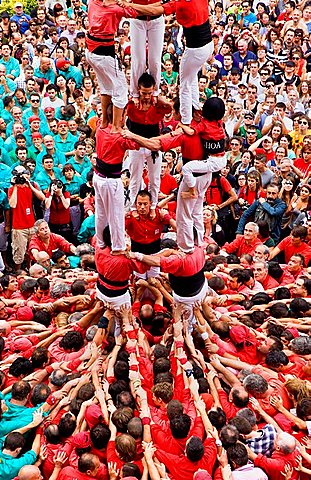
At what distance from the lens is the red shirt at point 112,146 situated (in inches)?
255

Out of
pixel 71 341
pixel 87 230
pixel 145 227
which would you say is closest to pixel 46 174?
pixel 87 230

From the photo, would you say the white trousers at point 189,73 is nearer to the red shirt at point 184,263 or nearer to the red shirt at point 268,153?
the red shirt at point 184,263

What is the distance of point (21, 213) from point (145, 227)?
294 centimetres

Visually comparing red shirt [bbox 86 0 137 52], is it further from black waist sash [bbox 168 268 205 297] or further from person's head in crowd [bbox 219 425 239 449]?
person's head in crowd [bbox 219 425 239 449]

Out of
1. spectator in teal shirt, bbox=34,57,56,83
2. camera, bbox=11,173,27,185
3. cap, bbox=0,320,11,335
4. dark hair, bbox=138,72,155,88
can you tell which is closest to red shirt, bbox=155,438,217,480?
cap, bbox=0,320,11,335

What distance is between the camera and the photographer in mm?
9938

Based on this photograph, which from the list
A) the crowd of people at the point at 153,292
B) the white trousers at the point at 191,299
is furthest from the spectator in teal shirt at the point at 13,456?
the white trousers at the point at 191,299

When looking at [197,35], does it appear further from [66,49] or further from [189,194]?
[66,49]

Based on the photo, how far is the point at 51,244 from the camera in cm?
949

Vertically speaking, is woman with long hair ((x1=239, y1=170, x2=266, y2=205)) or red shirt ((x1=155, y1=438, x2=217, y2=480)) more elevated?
red shirt ((x1=155, y1=438, x2=217, y2=480))

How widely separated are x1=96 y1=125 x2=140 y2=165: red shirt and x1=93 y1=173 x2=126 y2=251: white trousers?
0.74 ft

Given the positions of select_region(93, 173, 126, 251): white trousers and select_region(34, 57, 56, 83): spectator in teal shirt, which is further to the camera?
select_region(34, 57, 56, 83): spectator in teal shirt

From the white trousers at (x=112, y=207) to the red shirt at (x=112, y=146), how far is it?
23 cm

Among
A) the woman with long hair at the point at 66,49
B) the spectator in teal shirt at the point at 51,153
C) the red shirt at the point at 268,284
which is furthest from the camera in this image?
the woman with long hair at the point at 66,49
